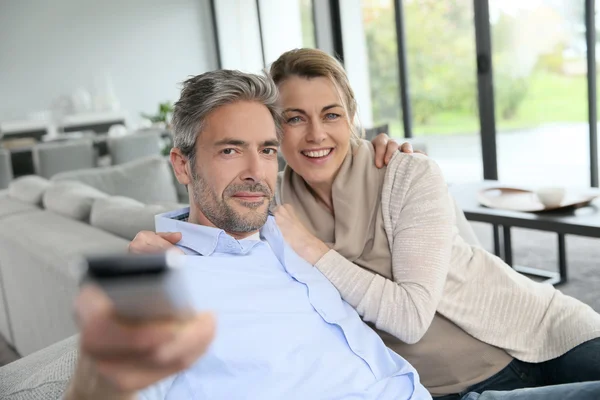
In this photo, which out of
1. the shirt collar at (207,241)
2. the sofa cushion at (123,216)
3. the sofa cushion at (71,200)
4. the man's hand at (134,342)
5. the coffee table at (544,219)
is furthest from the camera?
the sofa cushion at (71,200)

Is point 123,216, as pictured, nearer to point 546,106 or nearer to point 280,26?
point 546,106

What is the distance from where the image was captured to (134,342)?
42 centimetres

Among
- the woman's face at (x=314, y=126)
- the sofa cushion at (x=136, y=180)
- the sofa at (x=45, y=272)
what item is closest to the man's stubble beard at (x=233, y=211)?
the woman's face at (x=314, y=126)

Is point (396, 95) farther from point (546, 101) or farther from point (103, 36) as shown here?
point (103, 36)

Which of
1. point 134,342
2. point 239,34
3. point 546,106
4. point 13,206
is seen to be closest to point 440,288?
point 134,342

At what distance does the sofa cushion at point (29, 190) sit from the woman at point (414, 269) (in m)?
2.03

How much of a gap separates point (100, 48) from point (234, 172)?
8283 mm

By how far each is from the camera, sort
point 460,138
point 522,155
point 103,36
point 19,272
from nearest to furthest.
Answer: point 19,272
point 522,155
point 460,138
point 103,36

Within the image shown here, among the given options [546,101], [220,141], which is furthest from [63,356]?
[546,101]

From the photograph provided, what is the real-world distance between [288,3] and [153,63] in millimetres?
2363

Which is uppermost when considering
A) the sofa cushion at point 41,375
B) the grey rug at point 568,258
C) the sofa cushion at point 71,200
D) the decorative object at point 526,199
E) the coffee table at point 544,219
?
the sofa cushion at point 71,200

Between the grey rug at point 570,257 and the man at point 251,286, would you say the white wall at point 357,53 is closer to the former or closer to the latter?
the grey rug at point 570,257

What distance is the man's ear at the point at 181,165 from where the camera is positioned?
4.37 feet

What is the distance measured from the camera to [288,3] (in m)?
8.20
